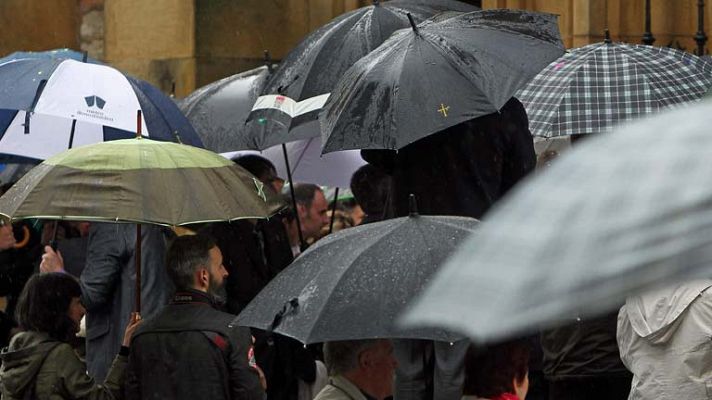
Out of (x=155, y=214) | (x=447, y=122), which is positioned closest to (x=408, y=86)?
(x=447, y=122)

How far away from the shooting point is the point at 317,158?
10266 mm

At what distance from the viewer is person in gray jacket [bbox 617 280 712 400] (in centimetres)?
698

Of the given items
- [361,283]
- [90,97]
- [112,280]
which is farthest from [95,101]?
[361,283]

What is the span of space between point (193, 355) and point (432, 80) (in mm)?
1473

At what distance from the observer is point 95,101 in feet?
26.5

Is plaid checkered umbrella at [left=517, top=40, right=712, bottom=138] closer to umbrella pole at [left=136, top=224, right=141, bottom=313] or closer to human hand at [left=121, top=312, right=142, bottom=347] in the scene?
umbrella pole at [left=136, top=224, right=141, bottom=313]

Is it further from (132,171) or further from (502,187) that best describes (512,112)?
(132,171)

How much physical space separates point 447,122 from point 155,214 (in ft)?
3.89

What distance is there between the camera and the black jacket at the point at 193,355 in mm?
6430

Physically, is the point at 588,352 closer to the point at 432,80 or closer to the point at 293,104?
the point at 432,80

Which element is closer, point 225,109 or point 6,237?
point 225,109

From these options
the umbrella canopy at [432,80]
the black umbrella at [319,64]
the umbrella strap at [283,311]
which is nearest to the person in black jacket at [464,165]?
the umbrella canopy at [432,80]

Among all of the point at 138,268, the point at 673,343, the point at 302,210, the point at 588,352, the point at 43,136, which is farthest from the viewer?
the point at 302,210

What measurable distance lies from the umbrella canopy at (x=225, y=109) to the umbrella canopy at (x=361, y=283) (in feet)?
11.4
